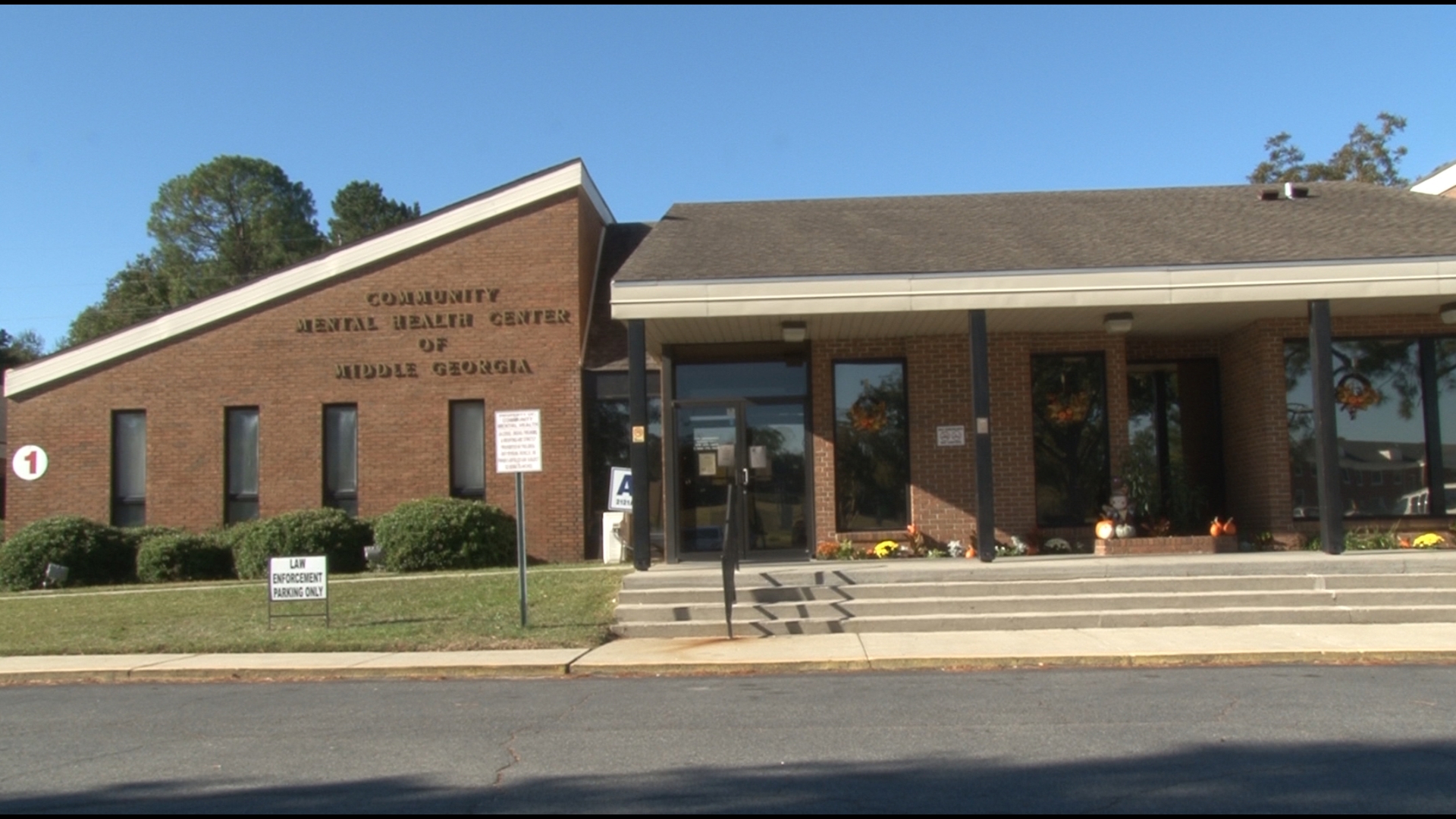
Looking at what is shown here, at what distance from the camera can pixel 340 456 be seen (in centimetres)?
2195

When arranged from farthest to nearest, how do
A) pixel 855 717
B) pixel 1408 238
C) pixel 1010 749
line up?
pixel 1408 238
pixel 855 717
pixel 1010 749

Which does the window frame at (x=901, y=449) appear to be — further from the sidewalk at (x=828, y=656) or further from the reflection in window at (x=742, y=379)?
the sidewalk at (x=828, y=656)

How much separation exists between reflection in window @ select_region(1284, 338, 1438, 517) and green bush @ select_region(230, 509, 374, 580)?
14192 mm

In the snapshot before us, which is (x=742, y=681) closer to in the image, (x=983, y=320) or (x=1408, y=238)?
(x=983, y=320)

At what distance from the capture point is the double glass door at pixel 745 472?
17.9 m

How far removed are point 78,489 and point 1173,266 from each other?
1827 cm

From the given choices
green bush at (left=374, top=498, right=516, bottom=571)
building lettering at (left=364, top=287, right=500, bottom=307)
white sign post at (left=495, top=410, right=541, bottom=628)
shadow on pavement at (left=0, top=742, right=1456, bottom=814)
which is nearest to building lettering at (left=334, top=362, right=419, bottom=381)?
building lettering at (left=364, top=287, right=500, bottom=307)

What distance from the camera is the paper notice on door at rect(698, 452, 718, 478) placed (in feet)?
59.0

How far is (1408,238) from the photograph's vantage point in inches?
635

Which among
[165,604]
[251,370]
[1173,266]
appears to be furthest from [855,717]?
[251,370]

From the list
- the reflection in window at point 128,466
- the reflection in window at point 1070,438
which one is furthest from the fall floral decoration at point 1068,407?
the reflection in window at point 128,466

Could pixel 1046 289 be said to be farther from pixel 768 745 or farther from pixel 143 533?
pixel 143 533

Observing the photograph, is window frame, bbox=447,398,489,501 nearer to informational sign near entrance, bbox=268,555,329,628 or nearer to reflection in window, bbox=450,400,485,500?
reflection in window, bbox=450,400,485,500

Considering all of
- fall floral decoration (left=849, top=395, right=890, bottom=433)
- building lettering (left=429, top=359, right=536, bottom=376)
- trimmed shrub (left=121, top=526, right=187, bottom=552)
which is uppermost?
building lettering (left=429, top=359, right=536, bottom=376)
